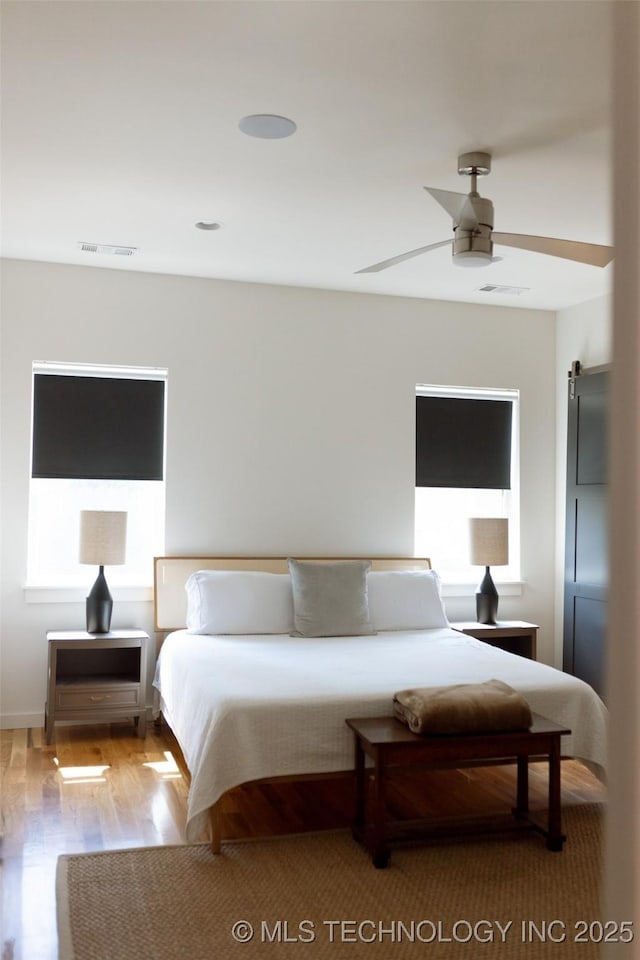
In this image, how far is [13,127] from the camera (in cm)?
323

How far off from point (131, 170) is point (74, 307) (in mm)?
1701

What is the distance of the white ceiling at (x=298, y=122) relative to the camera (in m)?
2.50

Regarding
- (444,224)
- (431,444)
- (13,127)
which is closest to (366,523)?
(431,444)

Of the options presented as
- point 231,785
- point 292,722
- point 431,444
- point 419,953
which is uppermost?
point 431,444

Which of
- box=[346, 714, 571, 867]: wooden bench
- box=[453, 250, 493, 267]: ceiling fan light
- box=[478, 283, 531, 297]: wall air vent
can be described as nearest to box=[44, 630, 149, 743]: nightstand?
box=[346, 714, 571, 867]: wooden bench

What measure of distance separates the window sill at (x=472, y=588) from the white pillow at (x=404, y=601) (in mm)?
380

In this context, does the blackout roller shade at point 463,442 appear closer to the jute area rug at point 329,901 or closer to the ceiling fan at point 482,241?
the ceiling fan at point 482,241

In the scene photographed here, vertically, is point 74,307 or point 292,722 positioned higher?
point 74,307

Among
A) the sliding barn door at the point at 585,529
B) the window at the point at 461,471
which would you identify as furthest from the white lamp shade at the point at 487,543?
the sliding barn door at the point at 585,529

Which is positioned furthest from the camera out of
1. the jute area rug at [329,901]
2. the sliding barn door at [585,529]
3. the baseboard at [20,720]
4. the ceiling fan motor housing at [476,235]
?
the sliding barn door at [585,529]

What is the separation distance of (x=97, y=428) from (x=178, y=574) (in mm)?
1036

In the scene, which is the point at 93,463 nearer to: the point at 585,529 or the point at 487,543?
the point at 487,543

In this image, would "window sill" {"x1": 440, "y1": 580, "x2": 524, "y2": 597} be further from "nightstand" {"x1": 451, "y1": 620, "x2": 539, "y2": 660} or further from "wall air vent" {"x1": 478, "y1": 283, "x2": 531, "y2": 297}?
"wall air vent" {"x1": 478, "y1": 283, "x2": 531, "y2": 297}

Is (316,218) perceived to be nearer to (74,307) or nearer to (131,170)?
(131,170)
